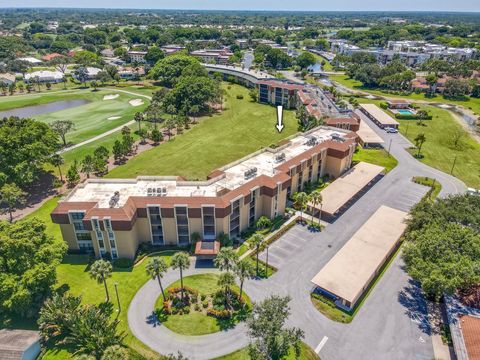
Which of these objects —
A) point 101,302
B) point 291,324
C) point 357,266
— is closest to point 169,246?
point 101,302

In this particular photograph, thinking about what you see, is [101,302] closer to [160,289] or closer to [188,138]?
[160,289]

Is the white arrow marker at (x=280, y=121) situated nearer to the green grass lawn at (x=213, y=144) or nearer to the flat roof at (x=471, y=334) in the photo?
the green grass lawn at (x=213, y=144)

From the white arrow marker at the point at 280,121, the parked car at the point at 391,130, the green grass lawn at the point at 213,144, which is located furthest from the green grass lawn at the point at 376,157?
the white arrow marker at the point at 280,121

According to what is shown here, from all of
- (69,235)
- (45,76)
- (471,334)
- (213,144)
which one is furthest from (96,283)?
(45,76)

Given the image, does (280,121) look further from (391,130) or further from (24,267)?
(24,267)

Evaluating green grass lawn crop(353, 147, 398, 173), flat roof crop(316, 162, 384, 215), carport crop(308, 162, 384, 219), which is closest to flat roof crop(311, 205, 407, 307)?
carport crop(308, 162, 384, 219)

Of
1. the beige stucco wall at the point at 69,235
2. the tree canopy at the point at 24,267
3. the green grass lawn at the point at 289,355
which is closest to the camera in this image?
the green grass lawn at the point at 289,355

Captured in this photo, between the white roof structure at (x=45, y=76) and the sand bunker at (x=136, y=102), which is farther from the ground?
the white roof structure at (x=45, y=76)
